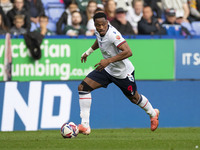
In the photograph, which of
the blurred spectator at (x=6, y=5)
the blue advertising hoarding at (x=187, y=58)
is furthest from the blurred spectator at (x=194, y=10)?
the blurred spectator at (x=6, y=5)

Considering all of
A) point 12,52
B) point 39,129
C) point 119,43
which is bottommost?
point 39,129

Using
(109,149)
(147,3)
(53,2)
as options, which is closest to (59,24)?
(53,2)

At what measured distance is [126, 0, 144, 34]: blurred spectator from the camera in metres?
18.3

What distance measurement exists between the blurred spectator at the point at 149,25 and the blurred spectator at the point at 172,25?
389 millimetres

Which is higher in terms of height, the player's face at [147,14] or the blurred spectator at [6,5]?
the blurred spectator at [6,5]

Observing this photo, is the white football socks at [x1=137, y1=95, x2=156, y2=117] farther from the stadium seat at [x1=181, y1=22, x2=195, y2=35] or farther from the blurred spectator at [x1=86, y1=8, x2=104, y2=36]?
the stadium seat at [x1=181, y1=22, x2=195, y2=35]

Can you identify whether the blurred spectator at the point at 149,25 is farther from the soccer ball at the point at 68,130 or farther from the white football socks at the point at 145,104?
the soccer ball at the point at 68,130

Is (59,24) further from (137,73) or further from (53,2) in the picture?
(137,73)

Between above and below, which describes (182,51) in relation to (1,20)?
below

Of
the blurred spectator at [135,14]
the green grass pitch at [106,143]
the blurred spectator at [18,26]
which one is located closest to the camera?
the green grass pitch at [106,143]

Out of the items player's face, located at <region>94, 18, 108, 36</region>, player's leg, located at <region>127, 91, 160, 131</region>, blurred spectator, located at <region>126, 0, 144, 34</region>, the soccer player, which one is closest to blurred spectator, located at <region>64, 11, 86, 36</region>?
blurred spectator, located at <region>126, 0, 144, 34</region>

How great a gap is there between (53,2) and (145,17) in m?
2.96

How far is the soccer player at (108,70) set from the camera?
33.1 ft

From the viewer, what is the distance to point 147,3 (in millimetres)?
20062
